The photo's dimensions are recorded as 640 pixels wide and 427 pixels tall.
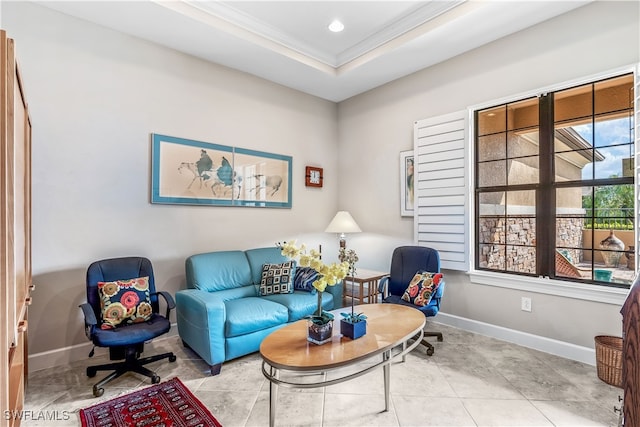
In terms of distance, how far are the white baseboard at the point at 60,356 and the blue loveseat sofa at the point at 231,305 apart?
0.81 m

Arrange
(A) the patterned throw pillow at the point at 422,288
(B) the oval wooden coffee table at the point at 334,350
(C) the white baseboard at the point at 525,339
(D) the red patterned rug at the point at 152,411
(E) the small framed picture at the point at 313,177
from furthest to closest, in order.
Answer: (E) the small framed picture at the point at 313,177, (A) the patterned throw pillow at the point at 422,288, (C) the white baseboard at the point at 525,339, (D) the red patterned rug at the point at 152,411, (B) the oval wooden coffee table at the point at 334,350

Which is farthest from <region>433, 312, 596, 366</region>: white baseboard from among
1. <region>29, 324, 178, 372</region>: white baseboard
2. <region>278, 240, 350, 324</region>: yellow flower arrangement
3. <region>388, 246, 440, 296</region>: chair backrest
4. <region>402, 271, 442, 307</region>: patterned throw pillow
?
<region>29, 324, 178, 372</region>: white baseboard

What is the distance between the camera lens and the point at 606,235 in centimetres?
272

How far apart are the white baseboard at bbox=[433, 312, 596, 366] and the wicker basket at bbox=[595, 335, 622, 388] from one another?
352 mm

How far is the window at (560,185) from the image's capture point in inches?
104

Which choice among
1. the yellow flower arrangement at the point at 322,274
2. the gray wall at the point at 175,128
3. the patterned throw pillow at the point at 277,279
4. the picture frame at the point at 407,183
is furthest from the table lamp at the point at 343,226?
the yellow flower arrangement at the point at 322,274

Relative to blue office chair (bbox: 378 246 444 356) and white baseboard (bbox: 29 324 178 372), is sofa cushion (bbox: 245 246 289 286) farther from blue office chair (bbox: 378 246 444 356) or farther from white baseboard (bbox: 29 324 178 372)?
white baseboard (bbox: 29 324 178 372)

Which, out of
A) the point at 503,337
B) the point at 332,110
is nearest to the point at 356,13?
the point at 332,110

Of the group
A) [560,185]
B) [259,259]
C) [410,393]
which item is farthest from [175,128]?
[560,185]

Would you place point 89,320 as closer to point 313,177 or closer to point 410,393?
point 410,393

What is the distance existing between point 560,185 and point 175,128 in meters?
3.81

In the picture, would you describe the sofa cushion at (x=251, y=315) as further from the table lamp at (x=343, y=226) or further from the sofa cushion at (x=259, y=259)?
the table lamp at (x=343, y=226)

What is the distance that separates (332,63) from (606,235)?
3.32 m

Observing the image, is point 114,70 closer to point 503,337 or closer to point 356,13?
point 356,13
